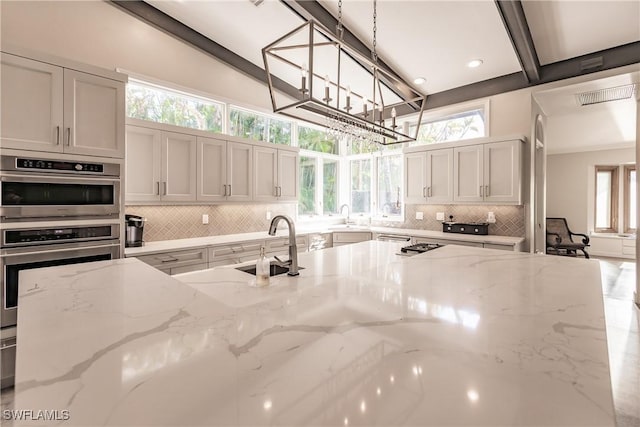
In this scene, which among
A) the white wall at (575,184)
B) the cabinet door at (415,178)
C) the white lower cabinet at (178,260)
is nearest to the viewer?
the white lower cabinet at (178,260)

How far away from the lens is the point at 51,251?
2182 mm

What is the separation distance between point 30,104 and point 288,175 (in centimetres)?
283

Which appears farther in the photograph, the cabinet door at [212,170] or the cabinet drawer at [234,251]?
the cabinet door at [212,170]

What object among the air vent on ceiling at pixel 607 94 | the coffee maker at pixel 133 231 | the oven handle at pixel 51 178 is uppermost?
the air vent on ceiling at pixel 607 94

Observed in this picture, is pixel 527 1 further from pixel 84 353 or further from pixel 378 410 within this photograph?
pixel 84 353

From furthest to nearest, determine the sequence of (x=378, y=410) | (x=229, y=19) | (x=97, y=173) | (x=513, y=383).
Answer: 1. (x=229, y=19)
2. (x=97, y=173)
3. (x=513, y=383)
4. (x=378, y=410)

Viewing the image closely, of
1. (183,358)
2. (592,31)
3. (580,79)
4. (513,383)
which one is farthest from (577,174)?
(183,358)

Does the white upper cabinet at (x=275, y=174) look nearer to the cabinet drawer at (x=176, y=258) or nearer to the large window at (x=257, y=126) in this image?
the large window at (x=257, y=126)

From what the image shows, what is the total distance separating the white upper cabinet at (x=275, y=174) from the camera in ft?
13.3

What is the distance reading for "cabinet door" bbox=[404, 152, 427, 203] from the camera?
177 inches

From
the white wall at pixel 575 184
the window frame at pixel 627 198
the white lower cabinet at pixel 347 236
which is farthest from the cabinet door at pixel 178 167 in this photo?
the window frame at pixel 627 198

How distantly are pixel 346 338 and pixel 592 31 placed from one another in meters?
4.05

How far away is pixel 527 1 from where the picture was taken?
268 cm

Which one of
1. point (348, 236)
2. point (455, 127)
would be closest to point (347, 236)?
point (348, 236)
